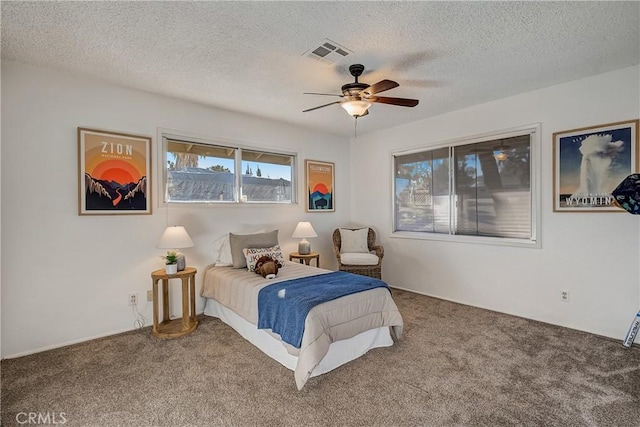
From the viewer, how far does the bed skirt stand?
2.45 metres

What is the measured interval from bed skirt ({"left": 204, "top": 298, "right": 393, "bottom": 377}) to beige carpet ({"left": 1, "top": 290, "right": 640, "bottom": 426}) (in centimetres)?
6

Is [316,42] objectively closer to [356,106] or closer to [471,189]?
[356,106]

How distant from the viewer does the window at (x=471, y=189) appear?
3672 mm

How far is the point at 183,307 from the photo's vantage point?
3.22 meters

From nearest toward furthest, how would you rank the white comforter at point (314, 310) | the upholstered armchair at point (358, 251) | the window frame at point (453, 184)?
1. the white comforter at point (314, 310)
2. the window frame at point (453, 184)
3. the upholstered armchair at point (358, 251)

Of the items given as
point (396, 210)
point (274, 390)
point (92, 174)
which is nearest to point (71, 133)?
point (92, 174)

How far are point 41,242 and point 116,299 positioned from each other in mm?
869

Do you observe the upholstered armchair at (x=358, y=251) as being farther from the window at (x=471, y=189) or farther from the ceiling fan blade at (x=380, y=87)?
the ceiling fan blade at (x=380, y=87)

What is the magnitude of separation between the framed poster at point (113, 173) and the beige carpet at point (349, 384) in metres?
1.37

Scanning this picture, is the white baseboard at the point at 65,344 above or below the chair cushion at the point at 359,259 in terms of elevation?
below

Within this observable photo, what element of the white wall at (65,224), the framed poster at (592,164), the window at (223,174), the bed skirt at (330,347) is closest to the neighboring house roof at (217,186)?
the window at (223,174)

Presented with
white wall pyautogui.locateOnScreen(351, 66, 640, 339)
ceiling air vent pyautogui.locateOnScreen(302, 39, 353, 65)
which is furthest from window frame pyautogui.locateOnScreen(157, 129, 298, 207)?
ceiling air vent pyautogui.locateOnScreen(302, 39, 353, 65)

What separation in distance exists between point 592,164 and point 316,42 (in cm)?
299

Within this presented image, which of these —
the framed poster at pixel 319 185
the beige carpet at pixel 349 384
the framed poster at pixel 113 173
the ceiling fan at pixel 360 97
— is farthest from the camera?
the framed poster at pixel 319 185
